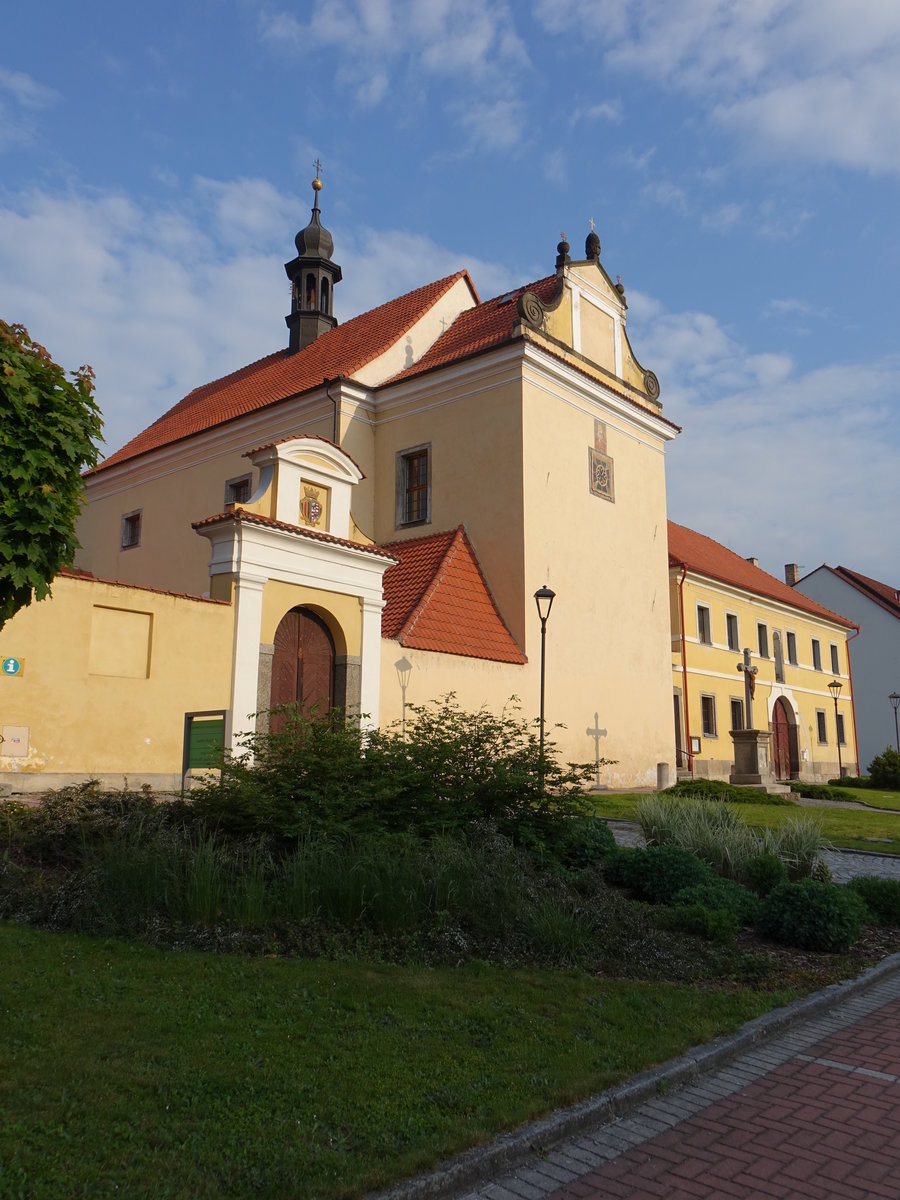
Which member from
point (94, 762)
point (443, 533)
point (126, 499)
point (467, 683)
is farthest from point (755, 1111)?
point (126, 499)

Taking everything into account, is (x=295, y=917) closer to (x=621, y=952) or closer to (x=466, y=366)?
(x=621, y=952)

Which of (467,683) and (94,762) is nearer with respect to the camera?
(94,762)

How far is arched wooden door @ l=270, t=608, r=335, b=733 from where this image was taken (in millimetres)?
15484

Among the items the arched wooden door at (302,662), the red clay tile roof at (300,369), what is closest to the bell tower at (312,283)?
the red clay tile roof at (300,369)

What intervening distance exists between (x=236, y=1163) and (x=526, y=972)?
3116 mm

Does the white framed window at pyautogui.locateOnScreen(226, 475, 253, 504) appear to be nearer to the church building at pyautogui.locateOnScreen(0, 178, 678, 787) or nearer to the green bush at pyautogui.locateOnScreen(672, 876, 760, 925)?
the church building at pyautogui.locateOnScreen(0, 178, 678, 787)

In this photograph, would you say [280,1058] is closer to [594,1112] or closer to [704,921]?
[594,1112]

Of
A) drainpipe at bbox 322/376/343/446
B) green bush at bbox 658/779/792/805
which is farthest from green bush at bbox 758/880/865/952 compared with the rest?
drainpipe at bbox 322/376/343/446

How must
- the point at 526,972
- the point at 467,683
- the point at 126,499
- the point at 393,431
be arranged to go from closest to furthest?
1. the point at 526,972
2. the point at 467,683
3. the point at 393,431
4. the point at 126,499

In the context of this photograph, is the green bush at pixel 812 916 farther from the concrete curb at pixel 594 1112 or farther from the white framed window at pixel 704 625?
the white framed window at pixel 704 625

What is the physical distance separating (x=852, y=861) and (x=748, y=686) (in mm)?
23583

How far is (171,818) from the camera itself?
868 centimetres

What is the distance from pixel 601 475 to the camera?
24516mm

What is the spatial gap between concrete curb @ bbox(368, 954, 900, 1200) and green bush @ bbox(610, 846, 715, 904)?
2315 millimetres
